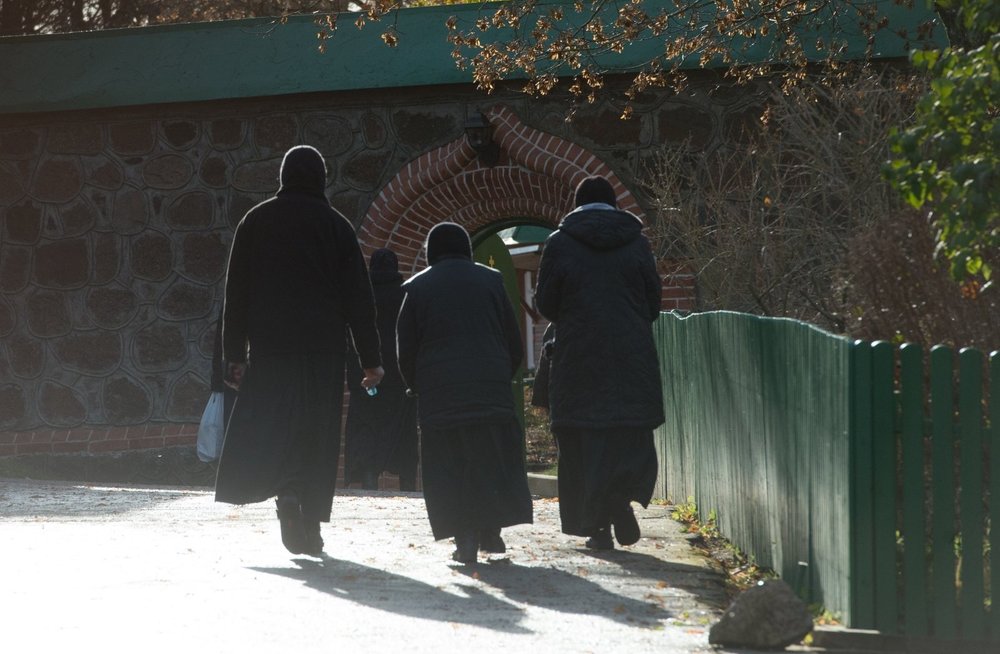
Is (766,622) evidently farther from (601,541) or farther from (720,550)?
(720,550)

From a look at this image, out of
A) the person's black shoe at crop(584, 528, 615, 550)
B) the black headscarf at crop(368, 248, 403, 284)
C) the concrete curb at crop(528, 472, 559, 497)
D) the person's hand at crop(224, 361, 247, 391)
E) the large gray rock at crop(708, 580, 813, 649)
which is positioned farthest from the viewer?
the concrete curb at crop(528, 472, 559, 497)

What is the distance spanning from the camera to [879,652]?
514 cm

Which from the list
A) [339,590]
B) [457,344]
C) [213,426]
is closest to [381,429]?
[213,426]

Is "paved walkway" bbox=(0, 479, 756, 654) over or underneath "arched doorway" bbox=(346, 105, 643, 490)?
underneath

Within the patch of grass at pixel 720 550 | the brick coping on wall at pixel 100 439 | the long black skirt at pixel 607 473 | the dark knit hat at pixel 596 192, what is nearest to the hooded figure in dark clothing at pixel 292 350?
the long black skirt at pixel 607 473

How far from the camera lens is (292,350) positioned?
7.09 m

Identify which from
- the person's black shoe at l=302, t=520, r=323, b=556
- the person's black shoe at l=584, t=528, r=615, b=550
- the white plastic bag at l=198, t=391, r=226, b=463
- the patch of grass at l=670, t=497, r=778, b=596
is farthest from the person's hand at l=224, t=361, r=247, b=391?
the white plastic bag at l=198, t=391, r=226, b=463

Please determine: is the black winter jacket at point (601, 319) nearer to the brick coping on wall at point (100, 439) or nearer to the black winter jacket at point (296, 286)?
the black winter jacket at point (296, 286)

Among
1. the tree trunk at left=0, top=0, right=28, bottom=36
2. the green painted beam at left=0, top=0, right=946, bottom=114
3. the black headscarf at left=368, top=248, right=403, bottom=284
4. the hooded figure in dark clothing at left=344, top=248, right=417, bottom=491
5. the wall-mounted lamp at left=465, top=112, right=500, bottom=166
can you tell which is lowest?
the hooded figure in dark clothing at left=344, top=248, right=417, bottom=491

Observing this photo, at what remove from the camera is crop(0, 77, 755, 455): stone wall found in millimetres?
13789

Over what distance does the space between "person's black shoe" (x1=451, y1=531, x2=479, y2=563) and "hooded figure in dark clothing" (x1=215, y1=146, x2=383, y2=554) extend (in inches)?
24.3

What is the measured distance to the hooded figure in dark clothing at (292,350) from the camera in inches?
277

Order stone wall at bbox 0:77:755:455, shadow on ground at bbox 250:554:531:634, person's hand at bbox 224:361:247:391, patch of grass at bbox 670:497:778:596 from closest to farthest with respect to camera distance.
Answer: shadow on ground at bbox 250:554:531:634 < patch of grass at bbox 670:497:778:596 < person's hand at bbox 224:361:247:391 < stone wall at bbox 0:77:755:455

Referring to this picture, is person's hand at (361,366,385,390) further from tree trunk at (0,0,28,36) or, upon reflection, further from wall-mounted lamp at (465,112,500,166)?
tree trunk at (0,0,28,36)
